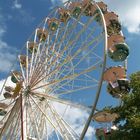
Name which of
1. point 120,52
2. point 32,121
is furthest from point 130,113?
point 32,121

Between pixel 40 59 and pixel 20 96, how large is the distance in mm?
2666

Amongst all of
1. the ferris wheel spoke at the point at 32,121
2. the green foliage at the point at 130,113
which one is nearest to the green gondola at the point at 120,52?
the green foliage at the point at 130,113

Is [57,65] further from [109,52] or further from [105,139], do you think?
[105,139]

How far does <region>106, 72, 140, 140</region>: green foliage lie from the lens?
49.5 ft

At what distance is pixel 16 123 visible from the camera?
2078cm

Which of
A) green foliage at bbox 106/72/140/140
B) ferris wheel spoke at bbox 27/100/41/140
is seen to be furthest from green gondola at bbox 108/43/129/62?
ferris wheel spoke at bbox 27/100/41/140

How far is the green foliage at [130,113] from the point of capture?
595 inches

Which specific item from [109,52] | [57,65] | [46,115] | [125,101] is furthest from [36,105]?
[125,101]

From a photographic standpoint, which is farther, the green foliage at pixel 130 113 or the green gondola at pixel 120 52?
the green gondola at pixel 120 52

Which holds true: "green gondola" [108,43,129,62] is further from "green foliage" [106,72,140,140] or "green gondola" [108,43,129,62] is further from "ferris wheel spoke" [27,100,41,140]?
"ferris wheel spoke" [27,100,41,140]

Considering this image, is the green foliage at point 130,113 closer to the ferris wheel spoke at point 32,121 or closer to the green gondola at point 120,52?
the green gondola at point 120,52

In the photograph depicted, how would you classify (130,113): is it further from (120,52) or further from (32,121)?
(32,121)

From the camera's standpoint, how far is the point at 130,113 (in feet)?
52.2

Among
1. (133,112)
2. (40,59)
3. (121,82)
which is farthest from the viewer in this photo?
(40,59)
